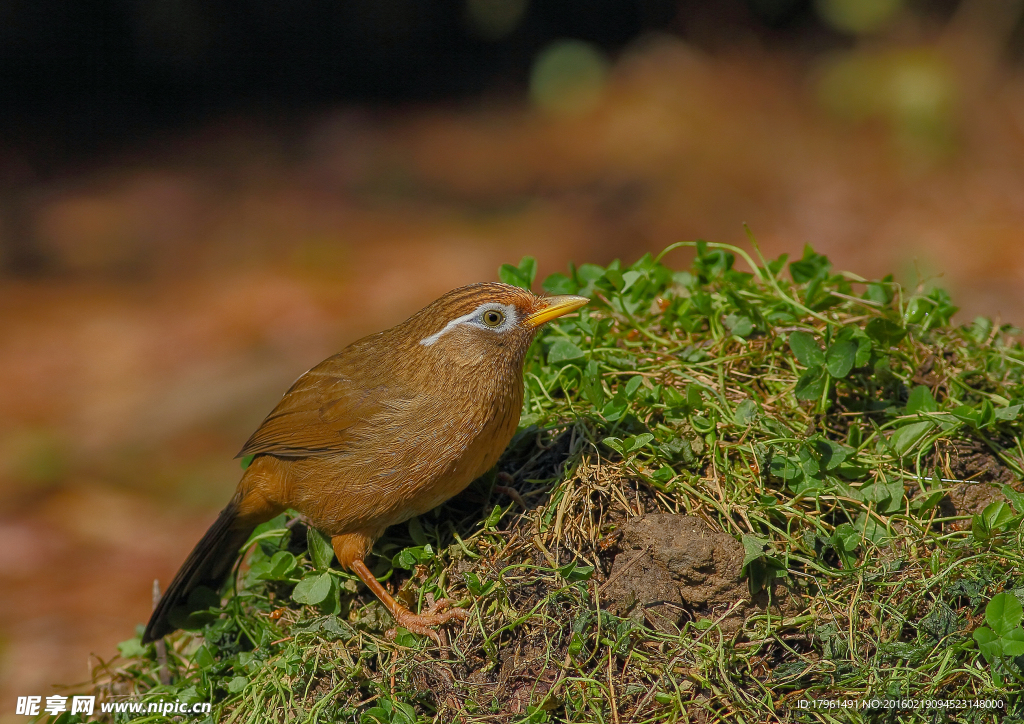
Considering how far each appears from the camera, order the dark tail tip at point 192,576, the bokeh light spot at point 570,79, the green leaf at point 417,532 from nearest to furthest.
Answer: the green leaf at point 417,532 → the dark tail tip at point 192,576 → the bokeh light spot at point 570,79

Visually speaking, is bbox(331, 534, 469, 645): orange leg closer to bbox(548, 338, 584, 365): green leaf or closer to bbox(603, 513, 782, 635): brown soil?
bbox(603, 513, 782, 635): brown soil

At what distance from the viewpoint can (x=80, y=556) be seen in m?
6.93

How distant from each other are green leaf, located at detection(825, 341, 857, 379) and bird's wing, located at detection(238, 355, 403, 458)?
1742mm

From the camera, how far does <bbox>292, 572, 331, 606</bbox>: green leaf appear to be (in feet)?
11.3

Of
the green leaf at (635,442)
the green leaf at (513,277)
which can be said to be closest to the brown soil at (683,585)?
the green leaf at (635,442)

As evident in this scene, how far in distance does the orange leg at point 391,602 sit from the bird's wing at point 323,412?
43cm

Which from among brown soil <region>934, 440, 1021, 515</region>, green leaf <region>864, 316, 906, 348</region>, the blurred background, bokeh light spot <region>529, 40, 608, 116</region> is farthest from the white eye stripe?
bokeh light spot <region>529, 40, 608, 116</region>

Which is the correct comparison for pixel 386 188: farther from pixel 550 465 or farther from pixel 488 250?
pixel 550 465

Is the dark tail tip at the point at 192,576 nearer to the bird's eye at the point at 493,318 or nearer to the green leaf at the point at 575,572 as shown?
the bird's eye at the point at 493,318

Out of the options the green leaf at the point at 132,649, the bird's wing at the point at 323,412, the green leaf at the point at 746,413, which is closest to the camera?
the green leaf at the point at 746,413

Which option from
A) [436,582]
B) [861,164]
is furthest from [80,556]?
[861,164]

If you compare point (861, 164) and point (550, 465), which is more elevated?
point (861, 164)

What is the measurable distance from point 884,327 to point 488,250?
6635 millimetres

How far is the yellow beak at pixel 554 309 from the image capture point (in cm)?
371
